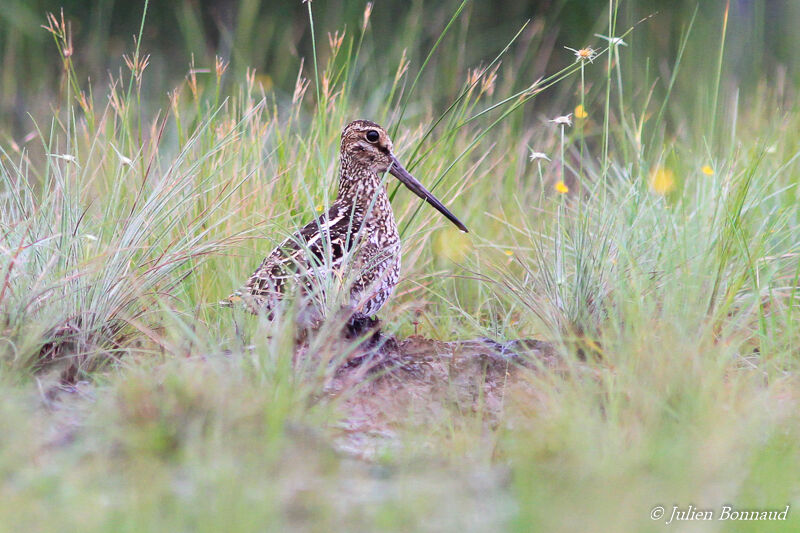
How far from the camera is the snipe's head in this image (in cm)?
459

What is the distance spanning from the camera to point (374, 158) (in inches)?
181

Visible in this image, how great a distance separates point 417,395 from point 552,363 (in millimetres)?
499

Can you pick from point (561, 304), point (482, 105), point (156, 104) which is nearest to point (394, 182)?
point (561, 304)

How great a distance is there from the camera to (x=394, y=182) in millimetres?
5445

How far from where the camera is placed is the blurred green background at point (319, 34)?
851cm

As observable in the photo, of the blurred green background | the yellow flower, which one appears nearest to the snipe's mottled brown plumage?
the yellow flower

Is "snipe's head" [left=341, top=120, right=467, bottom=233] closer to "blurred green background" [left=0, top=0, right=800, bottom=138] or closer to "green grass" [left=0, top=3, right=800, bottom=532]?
"green grass" [left=0, top=3, right=800, bottom=532]

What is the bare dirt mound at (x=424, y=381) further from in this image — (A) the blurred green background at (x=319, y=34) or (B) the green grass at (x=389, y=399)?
(A) the blurred green background at (x=319, y=34)

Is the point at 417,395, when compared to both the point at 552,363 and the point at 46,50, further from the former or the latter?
the point at 46,50
